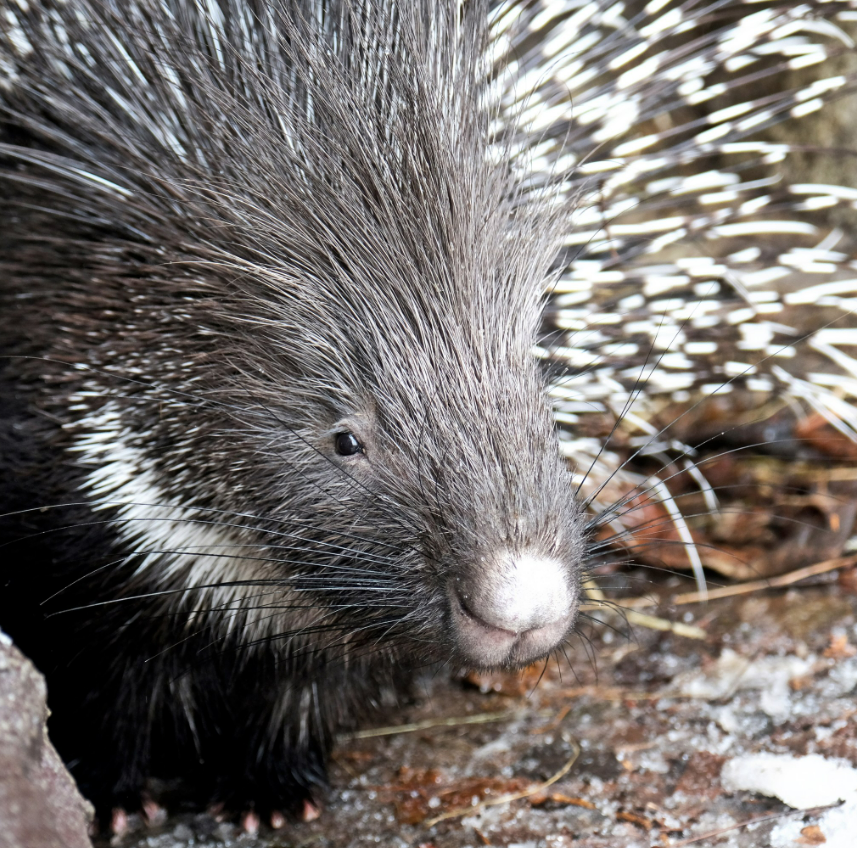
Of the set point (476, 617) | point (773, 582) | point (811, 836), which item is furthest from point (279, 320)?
point (773, 582)

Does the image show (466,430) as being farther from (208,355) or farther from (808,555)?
(808,555)

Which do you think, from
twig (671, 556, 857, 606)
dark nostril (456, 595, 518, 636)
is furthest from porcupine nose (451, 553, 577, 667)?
twig (671, 556, 857, 606)

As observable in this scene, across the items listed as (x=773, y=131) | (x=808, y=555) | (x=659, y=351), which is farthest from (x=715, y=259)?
(x=773, y=131)

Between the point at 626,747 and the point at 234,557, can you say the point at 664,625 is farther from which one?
the point at 234,557

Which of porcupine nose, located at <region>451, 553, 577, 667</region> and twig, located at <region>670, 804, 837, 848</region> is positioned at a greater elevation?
porcupine nose, located at <region>451, 553, 577, 667</region>

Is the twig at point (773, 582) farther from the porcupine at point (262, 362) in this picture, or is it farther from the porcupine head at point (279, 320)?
the porcupine head at point (279, 320)

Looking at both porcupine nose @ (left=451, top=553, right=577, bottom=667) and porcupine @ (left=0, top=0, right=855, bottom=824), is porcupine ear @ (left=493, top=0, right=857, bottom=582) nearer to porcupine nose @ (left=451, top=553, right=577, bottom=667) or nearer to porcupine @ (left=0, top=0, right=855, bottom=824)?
porcupine @ (left=0, top=0, right=855, bottom=824)
